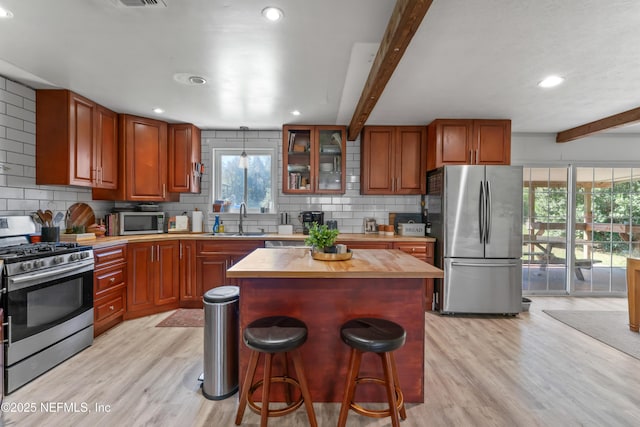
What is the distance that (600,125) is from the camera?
3.69 metres

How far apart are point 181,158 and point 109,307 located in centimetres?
199

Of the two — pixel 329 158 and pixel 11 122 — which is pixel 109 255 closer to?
pixel 11 122

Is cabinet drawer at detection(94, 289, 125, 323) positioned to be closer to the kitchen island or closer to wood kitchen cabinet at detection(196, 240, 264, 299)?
wood kitchen cabinet at detection(196, 240, 264, 299)

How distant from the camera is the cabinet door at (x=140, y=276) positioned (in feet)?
10.9

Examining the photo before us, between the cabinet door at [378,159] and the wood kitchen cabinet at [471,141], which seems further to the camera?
the cabinet door at [378,159]

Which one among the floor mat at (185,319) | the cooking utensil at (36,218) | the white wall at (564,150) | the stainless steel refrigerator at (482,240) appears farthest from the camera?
the white wall at (564,150)

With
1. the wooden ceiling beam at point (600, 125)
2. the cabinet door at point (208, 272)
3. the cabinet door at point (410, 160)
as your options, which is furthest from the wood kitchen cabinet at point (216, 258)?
the wooden ceiling beam at point (600, 125)

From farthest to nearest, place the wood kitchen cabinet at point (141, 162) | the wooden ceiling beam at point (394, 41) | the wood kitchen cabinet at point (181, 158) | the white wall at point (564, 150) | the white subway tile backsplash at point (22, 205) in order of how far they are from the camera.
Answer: the white wall at point (564, 150) → the wood kitchen cabinet at point (181, 158) → the wood kitchen cabinet at point (141, 162) → the white subway tile backsplash at point (22, 205) → the wooden ceiling beam at point (394, 41)

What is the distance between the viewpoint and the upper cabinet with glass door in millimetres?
4121

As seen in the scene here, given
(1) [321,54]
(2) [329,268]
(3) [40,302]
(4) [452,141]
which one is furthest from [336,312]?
(4) [452,141]

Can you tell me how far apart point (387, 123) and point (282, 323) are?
3.11 metres

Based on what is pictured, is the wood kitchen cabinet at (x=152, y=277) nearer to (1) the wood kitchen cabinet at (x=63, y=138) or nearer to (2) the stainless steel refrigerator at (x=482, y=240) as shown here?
(1) the wood kitchen cabinet at (x=63, y=138)

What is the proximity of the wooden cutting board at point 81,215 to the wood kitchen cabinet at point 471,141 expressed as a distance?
168 inches

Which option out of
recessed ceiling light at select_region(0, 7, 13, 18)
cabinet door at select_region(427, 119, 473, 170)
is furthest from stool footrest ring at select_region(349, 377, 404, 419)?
recessed ceiling light at select_region(0, 7, 13, 18)
